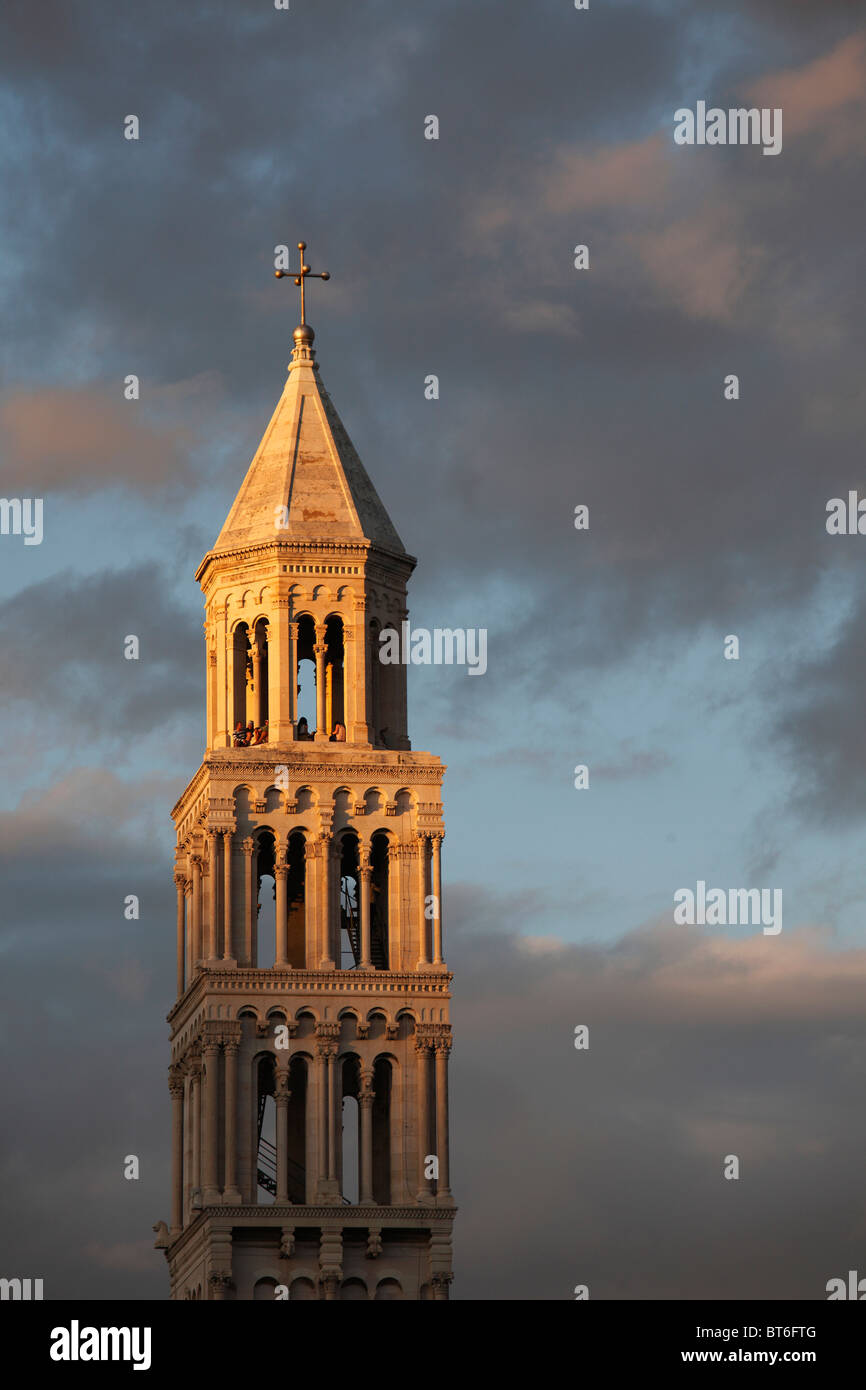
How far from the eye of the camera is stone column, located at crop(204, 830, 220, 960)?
4594 inches

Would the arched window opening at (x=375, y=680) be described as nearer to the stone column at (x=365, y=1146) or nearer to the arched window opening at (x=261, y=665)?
the arched window opening at (x=261, y=665)

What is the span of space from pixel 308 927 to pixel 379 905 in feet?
11.0

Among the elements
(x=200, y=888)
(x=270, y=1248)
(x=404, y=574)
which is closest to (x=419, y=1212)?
(x=270, y=1248)

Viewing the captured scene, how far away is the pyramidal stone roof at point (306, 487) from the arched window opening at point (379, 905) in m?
9.28

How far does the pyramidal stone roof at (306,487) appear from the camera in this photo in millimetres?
120750

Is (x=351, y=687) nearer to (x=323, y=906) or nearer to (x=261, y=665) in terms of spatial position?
(x=261, y=665)

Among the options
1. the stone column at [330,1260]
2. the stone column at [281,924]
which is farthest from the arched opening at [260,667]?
the stone column at [330,1260]

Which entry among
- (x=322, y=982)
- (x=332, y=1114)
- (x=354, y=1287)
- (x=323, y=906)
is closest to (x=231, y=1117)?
(x=332, y=1114)

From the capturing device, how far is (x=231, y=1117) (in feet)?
378

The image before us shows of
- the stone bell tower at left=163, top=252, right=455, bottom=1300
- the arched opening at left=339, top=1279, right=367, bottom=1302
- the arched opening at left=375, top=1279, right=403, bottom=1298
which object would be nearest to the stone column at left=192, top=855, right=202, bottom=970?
the stone bell tower at left=163, top=252, right=455, bottom=1300

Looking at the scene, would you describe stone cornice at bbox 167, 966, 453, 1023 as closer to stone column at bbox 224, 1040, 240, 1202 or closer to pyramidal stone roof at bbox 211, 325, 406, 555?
stone column at bbox 224, 1040, 240, 1202
